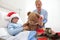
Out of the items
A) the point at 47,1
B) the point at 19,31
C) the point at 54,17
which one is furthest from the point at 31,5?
the point at 19,31

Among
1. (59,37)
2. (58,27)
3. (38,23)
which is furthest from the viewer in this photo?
(58,27)

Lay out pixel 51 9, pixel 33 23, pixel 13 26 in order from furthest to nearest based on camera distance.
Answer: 1. pixel 51 9
2. pixel 13 26
3. pixel 33 23

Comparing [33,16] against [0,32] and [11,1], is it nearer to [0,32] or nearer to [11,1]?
[0,32]

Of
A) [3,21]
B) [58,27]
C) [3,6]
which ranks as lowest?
[58,27]

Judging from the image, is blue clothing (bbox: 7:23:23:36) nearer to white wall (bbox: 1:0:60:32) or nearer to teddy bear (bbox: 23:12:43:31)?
teddy bear (bbox: 23:12:43:31)

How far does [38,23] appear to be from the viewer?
1498 mm

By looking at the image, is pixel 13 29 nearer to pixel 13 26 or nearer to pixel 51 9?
pixel 13 26

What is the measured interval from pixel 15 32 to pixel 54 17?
5.59 ft

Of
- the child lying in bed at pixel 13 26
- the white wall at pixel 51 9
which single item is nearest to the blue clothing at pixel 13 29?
the child lying in bed at pixel 13 26

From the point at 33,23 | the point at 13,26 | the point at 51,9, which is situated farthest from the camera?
the point at 51,9

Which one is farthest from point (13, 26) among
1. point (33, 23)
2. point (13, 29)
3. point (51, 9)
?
point (51, 9)

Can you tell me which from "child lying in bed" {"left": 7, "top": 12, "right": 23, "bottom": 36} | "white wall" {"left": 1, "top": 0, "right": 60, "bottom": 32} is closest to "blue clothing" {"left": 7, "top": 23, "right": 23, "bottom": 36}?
"child lying in bed" {"left": 7, "top": 12, "right": 23, "bottom": 36}

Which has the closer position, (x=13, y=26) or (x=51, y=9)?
(x=13, y=26)

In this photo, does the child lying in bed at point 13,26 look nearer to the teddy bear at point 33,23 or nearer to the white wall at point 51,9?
the teddy bear at point 33,23
